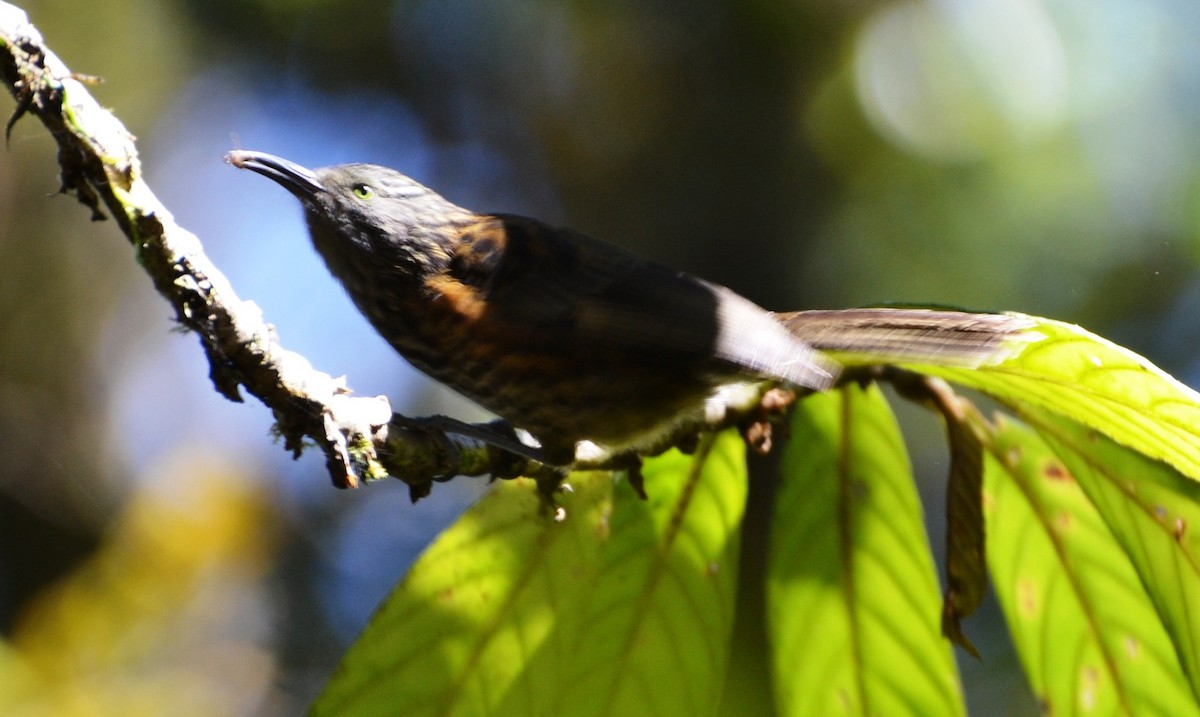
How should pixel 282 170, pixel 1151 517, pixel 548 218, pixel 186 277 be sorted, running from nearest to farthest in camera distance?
1. pixel 186 277
2. pixel 1151 517
3. pixel 282 170
4. pixel 548 218

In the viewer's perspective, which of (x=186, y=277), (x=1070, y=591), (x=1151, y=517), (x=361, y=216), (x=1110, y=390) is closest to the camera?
(x=186, y=277)

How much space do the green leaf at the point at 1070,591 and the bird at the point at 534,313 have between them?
20.8 inches

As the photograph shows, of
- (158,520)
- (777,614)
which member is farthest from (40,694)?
(777,614)

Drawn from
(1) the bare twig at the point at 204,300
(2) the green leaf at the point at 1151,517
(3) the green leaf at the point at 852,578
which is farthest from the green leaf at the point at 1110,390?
(1) the bare twig at the point at 204,300

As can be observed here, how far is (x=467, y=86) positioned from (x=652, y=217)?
1910 mm

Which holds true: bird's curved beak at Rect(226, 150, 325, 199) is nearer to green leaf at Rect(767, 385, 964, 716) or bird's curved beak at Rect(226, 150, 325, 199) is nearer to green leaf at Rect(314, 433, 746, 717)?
green leaf at Rect(314, 433, 746, 717)

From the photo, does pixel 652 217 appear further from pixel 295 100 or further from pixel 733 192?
pixel 295 100

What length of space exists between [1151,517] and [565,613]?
3.64 feet

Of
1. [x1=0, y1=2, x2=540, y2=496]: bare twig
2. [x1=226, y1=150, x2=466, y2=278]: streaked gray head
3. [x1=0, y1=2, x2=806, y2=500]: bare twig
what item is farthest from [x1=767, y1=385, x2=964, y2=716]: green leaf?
[x1=226, y1=150, x2=466, y2=278]: streaked gray head

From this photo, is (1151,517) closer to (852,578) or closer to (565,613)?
(852,578)

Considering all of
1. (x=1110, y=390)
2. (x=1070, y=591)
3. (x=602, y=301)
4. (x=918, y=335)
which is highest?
(x=602, y=301)

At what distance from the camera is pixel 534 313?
2.67 m

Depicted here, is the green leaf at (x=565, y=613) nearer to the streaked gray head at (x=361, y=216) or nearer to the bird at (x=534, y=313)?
the bird at (x=534, y=313)

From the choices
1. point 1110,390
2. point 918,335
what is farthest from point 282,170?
point 1110,390
